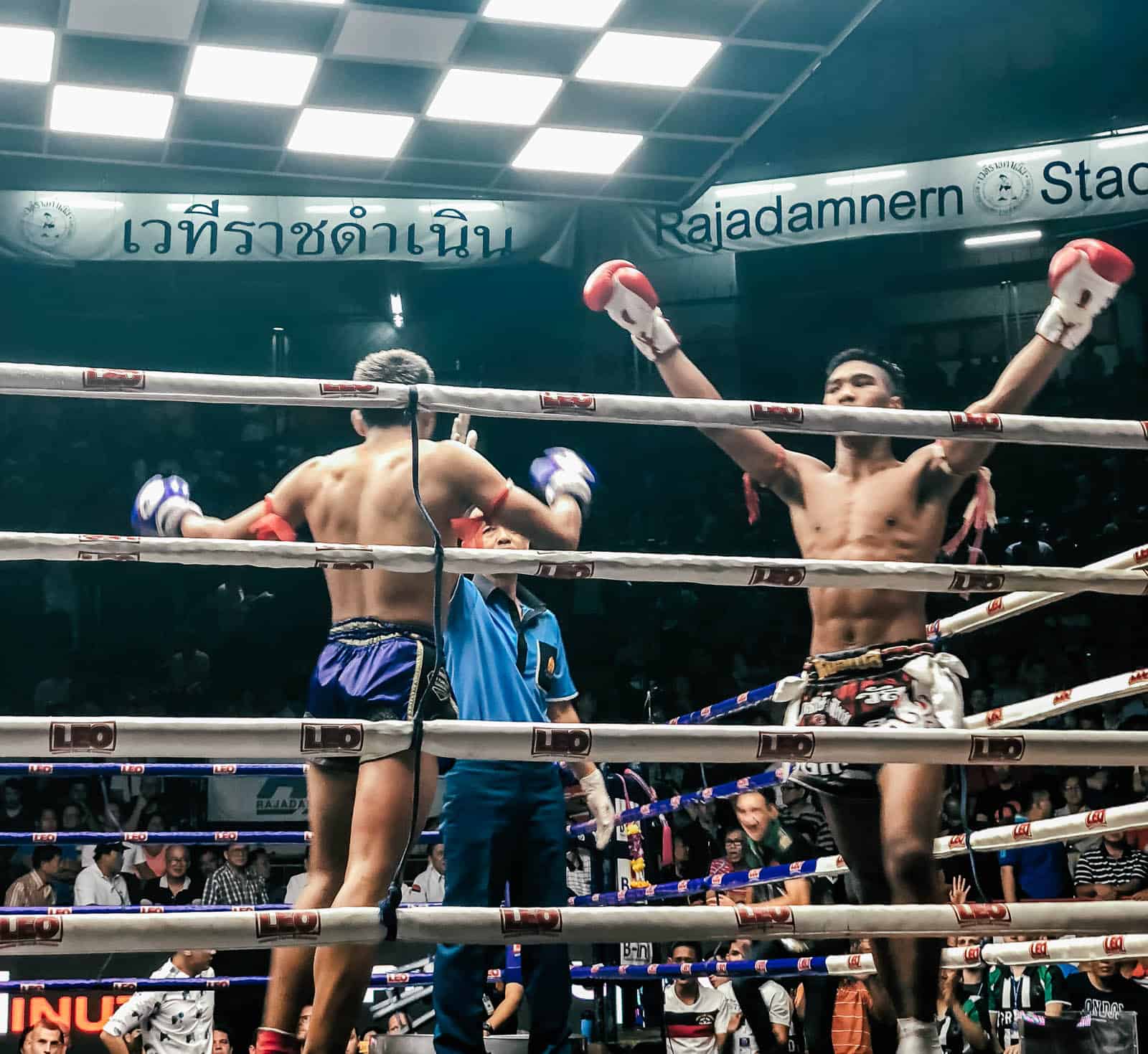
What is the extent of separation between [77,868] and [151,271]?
4.30 metres

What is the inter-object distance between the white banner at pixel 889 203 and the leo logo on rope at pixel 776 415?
23.1ft

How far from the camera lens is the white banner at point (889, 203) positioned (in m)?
8.90

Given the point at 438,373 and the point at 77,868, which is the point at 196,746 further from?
the point at 438,373

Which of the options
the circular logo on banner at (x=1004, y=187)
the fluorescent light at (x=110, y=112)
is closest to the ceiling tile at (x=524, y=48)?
the fluorescent light at (x=110, y=112)

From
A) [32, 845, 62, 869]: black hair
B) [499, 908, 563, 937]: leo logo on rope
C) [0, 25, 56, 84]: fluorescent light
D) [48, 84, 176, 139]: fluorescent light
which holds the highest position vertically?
[48, 84, 176, 139]: fluorescent light

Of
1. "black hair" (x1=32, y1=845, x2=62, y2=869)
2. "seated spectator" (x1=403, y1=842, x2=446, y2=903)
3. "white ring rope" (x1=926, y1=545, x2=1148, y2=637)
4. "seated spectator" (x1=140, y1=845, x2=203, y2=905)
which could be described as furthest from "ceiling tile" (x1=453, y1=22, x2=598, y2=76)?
"white ring rope" (x1=926, y1=545, x2=1148, y2=637)

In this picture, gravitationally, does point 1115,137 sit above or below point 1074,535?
above

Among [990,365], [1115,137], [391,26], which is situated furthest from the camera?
[990,365]

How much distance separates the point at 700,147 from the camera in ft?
27.0

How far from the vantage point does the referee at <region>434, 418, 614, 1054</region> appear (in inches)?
104

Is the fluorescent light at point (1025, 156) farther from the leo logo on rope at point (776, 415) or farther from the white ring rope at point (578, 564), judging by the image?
the leo logo on rope at point (776, 415)

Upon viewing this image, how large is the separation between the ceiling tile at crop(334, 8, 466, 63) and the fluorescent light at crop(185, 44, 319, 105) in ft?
0.94

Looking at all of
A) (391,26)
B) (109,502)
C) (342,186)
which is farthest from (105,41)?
(109,502)

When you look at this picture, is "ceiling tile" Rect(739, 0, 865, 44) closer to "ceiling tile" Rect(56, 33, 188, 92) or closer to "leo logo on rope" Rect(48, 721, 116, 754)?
"ceiling tile" Rect(56, 33, 188, 92)
